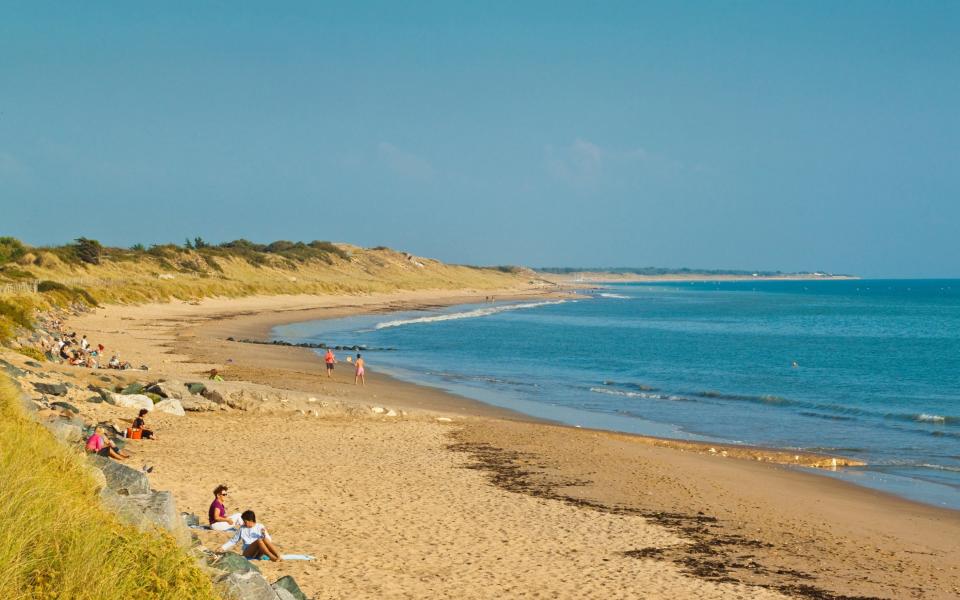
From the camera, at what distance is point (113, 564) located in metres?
6.06

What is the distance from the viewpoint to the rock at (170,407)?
66.8 ft

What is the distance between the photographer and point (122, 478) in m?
10.5

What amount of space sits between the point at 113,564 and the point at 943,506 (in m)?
15.4

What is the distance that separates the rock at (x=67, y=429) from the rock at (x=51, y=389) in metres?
4.52

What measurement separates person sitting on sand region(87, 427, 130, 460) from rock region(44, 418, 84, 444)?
0.64 feet

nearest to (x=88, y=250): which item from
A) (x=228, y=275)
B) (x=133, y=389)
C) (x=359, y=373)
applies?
(x=228, y=275)

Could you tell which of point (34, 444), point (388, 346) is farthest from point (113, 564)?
point (388, 346)

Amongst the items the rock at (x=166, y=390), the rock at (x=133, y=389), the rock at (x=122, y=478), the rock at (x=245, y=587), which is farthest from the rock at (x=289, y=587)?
the rock at (x=133, y=389)

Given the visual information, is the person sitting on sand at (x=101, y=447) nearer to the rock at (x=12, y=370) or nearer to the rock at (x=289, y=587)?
the rock at (x=12, y=370)

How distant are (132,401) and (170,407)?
92 centimetres

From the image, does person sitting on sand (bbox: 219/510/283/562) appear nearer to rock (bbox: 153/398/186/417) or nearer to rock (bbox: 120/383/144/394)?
rock (bbox: 153/398/186/417)

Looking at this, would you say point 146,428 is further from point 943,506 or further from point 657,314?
point 657,314

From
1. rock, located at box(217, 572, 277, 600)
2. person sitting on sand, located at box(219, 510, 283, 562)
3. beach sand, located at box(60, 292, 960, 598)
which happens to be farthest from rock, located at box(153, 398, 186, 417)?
rock, located at box(217, 572, 277, 600)

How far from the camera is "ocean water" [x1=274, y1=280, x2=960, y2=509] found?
79.0ft
